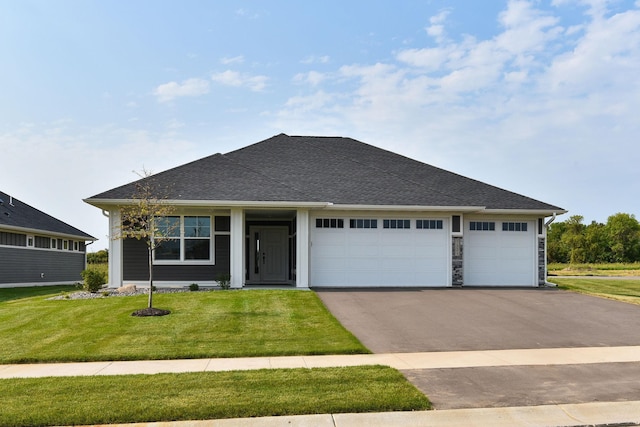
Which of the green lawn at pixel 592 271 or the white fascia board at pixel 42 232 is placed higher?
the white fascia board at pixel 42 232

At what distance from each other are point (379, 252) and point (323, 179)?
11.9ft

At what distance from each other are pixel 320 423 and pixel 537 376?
3958 mm

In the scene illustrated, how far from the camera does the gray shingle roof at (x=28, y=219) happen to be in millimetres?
25105

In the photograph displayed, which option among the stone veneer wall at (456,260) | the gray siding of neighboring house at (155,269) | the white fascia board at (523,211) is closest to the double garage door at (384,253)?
the stone veneer wall at (456,260)

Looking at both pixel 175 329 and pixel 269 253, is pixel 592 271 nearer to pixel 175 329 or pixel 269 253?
pixel 269 253

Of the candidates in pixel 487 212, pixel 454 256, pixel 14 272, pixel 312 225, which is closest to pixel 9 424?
pixel 312 225

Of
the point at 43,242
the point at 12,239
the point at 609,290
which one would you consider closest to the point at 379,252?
the point at 609,290

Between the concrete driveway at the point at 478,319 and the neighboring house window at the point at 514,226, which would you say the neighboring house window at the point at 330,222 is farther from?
the neighboring house window at the point at 514,226

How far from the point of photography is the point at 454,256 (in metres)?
18.9

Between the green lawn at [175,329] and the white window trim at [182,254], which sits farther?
the white window trim at [182,254]

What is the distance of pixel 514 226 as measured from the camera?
20.0 meters

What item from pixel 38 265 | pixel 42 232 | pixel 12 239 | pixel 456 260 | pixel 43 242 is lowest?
pixel 38 265

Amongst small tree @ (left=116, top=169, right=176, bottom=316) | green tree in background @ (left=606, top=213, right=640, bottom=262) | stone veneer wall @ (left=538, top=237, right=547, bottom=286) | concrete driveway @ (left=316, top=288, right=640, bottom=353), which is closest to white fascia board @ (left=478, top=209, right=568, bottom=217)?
stone veneer wall @ (left=538, top=237, right=547, bottom=286)

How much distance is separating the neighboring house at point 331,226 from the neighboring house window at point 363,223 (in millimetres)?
35
